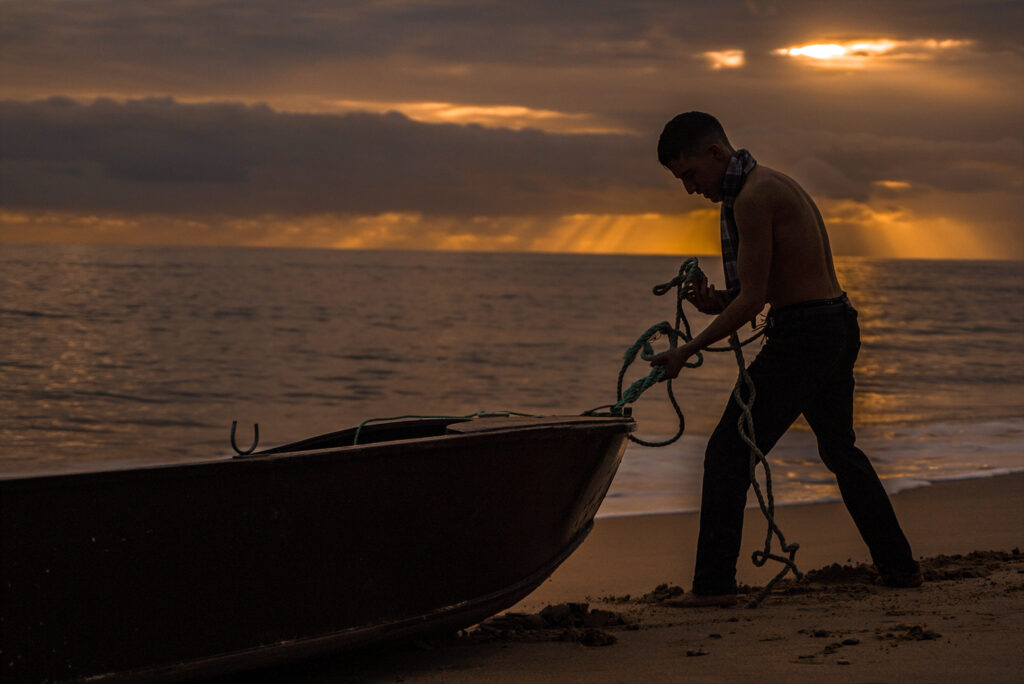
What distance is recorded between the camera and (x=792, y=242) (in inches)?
153

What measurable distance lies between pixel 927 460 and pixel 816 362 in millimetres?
6291

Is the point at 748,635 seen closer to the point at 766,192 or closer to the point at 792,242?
the point at 792,242

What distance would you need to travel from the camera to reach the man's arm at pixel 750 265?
380 centimetres

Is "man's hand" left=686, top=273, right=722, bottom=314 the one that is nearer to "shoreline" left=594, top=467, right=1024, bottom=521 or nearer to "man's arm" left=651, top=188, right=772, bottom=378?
"man's arm" left=651, top=188, right=772, bottom=378

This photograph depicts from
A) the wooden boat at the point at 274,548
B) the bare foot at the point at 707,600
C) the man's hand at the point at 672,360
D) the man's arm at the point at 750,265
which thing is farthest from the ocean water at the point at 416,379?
the man's arm at the point at 750,265

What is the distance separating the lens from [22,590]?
9.21 ft

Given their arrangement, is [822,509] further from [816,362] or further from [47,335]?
[47,335]

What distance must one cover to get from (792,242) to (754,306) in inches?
11.7

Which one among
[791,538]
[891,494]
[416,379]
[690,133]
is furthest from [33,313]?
[690,133]

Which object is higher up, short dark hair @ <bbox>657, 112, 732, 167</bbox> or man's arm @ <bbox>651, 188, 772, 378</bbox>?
short dark hair @ <bbox>657, 112, 732, 167</bbox>

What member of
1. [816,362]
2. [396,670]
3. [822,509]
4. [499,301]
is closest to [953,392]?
[822,509]

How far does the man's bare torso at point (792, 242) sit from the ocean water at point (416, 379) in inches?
98.7

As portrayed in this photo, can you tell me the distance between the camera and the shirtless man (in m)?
3.83

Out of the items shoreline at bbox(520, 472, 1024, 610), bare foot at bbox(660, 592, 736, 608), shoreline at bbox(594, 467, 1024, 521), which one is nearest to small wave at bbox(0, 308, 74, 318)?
shoreline at bbox(594, 467, 1024, 521)
